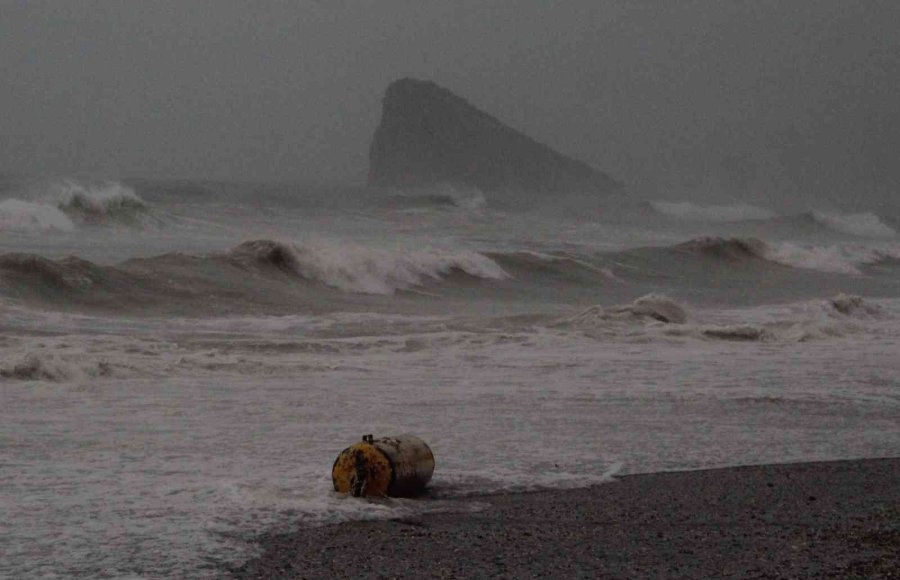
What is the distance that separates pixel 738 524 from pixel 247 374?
4.94m

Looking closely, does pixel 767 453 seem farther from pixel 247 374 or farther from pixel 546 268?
pixel 546 268

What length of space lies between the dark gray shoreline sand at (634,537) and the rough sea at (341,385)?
250 mm

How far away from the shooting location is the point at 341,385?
8727 millimetres

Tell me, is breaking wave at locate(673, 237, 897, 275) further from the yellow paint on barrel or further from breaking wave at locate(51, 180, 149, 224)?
the yellow paint on barrel

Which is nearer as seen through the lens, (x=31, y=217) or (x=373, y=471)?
(x=373, y=471)

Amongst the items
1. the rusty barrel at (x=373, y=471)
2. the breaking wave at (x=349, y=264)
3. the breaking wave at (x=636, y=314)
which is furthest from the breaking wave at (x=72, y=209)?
the rusty barrel at (x=373, y=471)

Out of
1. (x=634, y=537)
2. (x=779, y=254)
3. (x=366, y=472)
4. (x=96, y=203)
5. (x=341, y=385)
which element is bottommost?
(x=634, y=537)

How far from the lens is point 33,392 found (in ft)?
25.1

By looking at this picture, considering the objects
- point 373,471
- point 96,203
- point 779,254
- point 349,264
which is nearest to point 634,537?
point 373,471

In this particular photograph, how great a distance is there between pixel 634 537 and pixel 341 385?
4.36 meters

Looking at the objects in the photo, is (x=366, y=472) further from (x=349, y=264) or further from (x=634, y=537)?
(x=349, y=264)

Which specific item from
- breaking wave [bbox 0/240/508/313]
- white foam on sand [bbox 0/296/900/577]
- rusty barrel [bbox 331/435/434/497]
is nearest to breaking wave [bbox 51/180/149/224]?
breaking wave [bbox 0/240/508/313]

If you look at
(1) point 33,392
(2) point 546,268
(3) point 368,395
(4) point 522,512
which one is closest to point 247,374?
(3) point 368,395

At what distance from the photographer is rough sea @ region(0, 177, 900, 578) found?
16.1 feet
